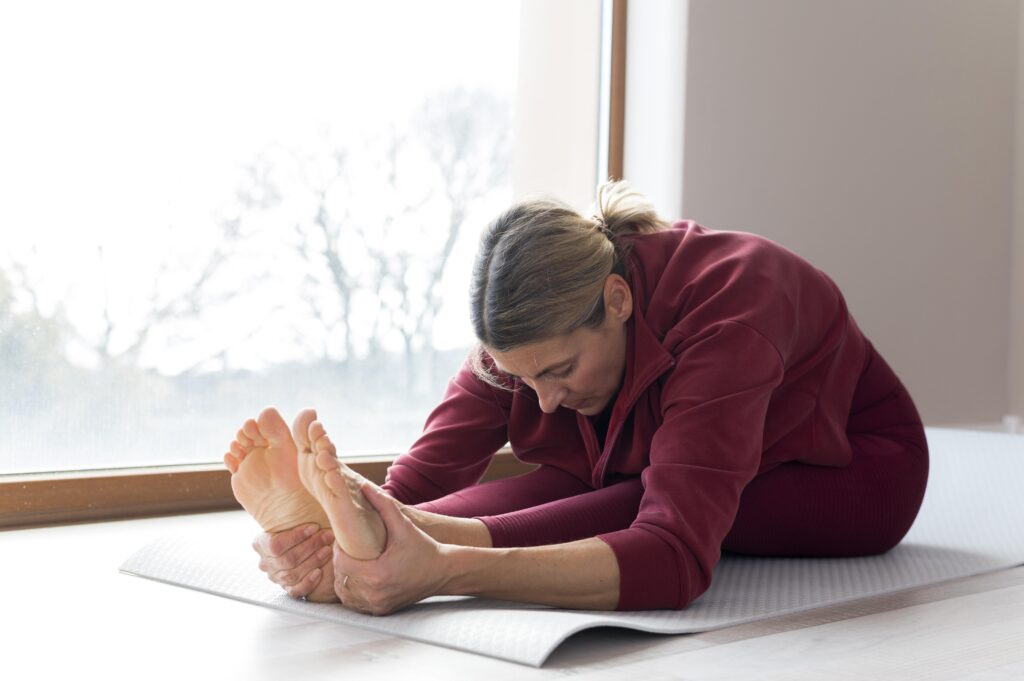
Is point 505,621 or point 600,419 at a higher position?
point 600,419

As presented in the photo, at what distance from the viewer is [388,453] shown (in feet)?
10.3

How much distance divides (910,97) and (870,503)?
2564 mm

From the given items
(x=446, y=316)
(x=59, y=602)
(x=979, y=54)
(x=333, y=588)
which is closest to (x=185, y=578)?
(x=59, y=602)

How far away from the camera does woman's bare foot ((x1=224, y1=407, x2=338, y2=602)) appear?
1527mm

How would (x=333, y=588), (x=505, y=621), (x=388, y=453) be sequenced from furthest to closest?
(x=388, y=453) → (x=333, y=588) → (x=505, y=621)

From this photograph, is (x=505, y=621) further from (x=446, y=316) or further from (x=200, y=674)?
(x=446, y=316)

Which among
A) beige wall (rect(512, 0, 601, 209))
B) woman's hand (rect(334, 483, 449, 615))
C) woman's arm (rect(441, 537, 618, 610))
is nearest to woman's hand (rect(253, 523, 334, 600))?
woman's hand (rect(334, 483, 449, 615))

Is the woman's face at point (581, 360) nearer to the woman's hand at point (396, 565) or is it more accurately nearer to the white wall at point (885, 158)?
the woman's hand at point (396, 565)

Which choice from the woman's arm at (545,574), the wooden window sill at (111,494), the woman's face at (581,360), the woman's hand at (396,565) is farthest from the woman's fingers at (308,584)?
the wooden window sill at (111,494)

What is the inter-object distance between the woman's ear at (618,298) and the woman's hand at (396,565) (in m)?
0.44

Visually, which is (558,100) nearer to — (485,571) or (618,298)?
(618,298)

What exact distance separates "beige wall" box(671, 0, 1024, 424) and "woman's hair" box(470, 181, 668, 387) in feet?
6.06

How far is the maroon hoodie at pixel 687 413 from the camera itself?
1.49 meters

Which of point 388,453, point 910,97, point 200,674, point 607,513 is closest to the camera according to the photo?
point 200,674
